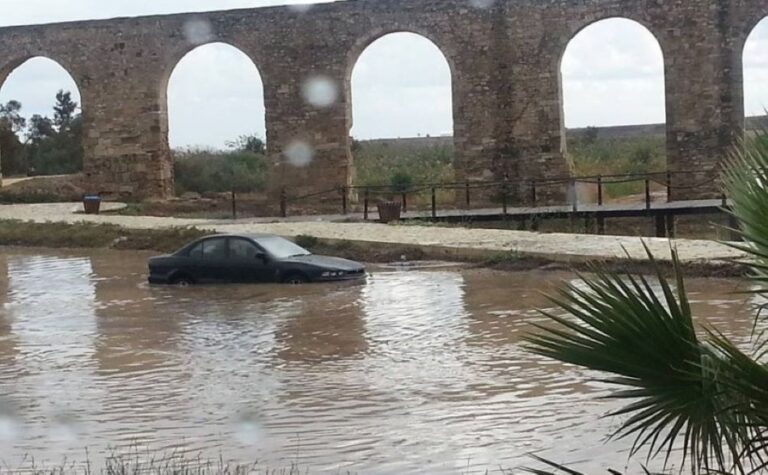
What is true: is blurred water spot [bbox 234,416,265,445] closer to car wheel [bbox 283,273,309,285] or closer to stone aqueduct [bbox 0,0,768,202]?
car wheel [bbox 283,273,309,285]

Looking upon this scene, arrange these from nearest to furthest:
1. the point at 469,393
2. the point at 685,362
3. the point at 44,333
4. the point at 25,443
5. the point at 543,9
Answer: the point at 685,362, the point at 25,443, the point at 469,393, the point at 44,333, the point at 543,9

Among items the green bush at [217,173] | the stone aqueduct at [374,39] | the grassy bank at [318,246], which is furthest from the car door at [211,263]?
the green bush at [217,173]

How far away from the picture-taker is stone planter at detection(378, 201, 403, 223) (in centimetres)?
2331

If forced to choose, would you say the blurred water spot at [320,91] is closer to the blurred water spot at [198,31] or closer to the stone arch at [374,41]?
the stone arch at [374,41]

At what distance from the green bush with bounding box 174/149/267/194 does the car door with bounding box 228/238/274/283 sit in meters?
20.1

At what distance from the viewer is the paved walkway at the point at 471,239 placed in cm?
1614

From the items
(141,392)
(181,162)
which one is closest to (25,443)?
(141,392)

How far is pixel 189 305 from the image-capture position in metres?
14.5

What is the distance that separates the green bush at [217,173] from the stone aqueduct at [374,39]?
556 centimetres

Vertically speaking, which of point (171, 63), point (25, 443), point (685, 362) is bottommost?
point (25, 443)

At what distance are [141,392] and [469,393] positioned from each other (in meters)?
2.52

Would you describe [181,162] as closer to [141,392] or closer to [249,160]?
[249,160]

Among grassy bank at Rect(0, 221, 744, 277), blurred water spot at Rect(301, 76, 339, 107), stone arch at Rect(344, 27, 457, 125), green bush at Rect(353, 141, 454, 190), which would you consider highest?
stone arch at Rect(344, 27, 457, 125)

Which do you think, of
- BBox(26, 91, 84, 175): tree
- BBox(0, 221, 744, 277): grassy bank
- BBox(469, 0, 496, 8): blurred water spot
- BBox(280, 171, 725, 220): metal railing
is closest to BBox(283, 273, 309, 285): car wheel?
BBox(0, 221, 744, 277): grassy bank
